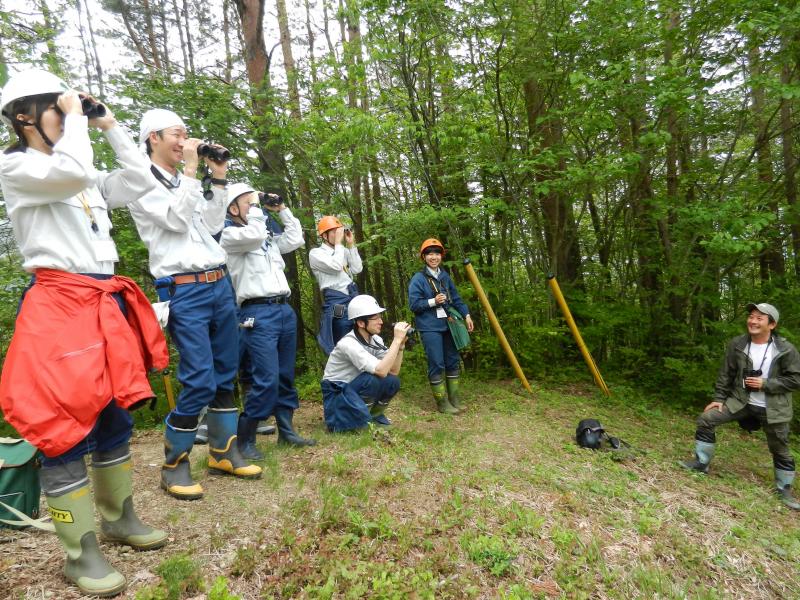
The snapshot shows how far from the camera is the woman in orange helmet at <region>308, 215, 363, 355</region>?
17.6 ft

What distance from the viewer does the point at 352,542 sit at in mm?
2746

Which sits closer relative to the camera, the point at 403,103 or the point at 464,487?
the point at 464,487

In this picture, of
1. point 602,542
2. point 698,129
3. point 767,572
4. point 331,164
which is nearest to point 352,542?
point 602,542

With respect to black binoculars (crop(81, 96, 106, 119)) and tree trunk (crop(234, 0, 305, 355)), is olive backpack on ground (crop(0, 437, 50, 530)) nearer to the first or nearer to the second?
black binoculars (crop(81, 96, 106, 119))

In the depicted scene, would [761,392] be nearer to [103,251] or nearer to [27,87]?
[103,251]

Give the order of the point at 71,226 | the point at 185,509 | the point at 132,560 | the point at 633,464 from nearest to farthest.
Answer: the point at 71,226
the point at 132,560
the point at 185,509
the point at 633,464

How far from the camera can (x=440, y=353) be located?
6332 mm

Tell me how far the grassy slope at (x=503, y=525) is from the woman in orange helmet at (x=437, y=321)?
0.98 meters

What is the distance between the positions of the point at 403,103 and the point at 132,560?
277 inches

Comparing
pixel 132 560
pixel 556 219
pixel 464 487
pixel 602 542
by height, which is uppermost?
pixel 556 219

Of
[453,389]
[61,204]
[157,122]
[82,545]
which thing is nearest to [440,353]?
[453,389]

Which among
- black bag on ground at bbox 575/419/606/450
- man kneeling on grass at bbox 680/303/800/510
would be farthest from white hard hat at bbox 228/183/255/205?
man kneeling on grass at bbox 680/303/800/510

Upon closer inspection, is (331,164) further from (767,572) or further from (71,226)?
(767,572)

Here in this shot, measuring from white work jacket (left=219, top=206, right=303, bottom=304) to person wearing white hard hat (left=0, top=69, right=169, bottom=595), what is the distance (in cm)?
131
